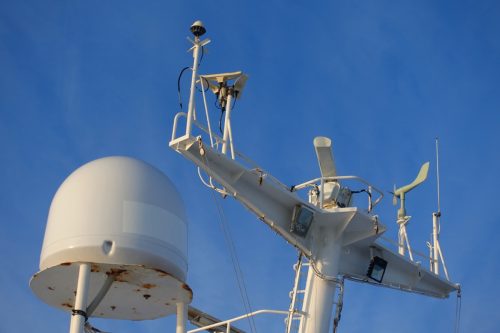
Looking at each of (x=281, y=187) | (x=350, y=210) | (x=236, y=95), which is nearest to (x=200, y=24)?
(x=236, y=95)

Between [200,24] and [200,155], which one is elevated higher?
[200,24]

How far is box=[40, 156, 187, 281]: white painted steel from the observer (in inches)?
619

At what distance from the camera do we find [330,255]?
→ 75.2ft

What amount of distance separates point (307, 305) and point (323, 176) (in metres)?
3.35

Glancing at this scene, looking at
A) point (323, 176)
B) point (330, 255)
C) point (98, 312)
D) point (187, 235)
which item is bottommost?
point (98, 312)

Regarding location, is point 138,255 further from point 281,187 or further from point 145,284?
point 281,187

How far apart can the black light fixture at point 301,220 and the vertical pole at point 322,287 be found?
2.45ft

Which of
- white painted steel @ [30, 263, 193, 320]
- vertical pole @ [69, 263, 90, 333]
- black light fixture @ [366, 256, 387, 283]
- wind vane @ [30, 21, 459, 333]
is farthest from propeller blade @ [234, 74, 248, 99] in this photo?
vertical pole @ [69, 263, 90, 333]

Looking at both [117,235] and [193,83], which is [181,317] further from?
[193,83]

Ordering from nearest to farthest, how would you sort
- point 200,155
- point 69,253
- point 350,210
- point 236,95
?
point 69,253 → point 200,155 → point 236,95 → point 350,210

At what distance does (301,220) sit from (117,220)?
282 inches

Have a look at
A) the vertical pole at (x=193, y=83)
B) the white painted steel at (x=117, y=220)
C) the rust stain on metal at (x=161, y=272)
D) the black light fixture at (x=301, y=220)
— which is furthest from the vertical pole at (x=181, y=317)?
the black light fixture at (x=301, y=220)

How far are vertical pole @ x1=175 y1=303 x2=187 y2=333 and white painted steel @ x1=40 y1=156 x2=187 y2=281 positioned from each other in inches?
37.3

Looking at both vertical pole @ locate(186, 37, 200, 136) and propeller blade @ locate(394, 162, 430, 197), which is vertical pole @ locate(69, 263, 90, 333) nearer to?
vertical pole @ locate(186, 37, 200, 136)
